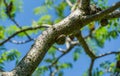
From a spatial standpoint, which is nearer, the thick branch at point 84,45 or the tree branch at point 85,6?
the tree branch at point 85,6

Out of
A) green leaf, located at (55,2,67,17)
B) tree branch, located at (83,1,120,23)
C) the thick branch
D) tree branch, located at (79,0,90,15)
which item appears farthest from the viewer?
green leaf, located at (55,2,67,17)

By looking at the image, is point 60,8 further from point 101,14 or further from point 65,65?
point 101,14

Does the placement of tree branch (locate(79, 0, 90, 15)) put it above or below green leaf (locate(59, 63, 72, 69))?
below

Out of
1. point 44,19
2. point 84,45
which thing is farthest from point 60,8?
point 84,45

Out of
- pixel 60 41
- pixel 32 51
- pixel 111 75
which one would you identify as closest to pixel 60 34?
pixel 60 41

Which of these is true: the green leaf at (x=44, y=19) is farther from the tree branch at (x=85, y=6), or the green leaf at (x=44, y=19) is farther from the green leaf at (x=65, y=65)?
the tree branch at (x=85, y=6)

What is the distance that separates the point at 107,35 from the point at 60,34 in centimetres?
363

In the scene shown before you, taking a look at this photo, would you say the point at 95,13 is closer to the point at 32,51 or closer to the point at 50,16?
the point at 32,51

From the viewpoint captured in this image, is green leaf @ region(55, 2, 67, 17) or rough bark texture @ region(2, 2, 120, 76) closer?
rough bark texture @ region(2, 2, 120, 76)

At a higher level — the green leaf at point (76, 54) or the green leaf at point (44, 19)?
the green leaf at point (44, 19)

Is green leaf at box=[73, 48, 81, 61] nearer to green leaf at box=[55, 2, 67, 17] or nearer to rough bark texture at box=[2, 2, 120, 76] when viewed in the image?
green leaf at box=[55, 2, 67, 17]

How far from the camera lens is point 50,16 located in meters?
9.73

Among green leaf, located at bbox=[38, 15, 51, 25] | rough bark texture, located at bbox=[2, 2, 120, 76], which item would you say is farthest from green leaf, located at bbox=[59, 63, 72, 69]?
rough bark texture, located at bbox=[2, 2, 120, 76]

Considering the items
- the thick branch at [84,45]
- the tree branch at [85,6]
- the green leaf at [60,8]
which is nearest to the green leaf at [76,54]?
the green leaf at [60,8]
